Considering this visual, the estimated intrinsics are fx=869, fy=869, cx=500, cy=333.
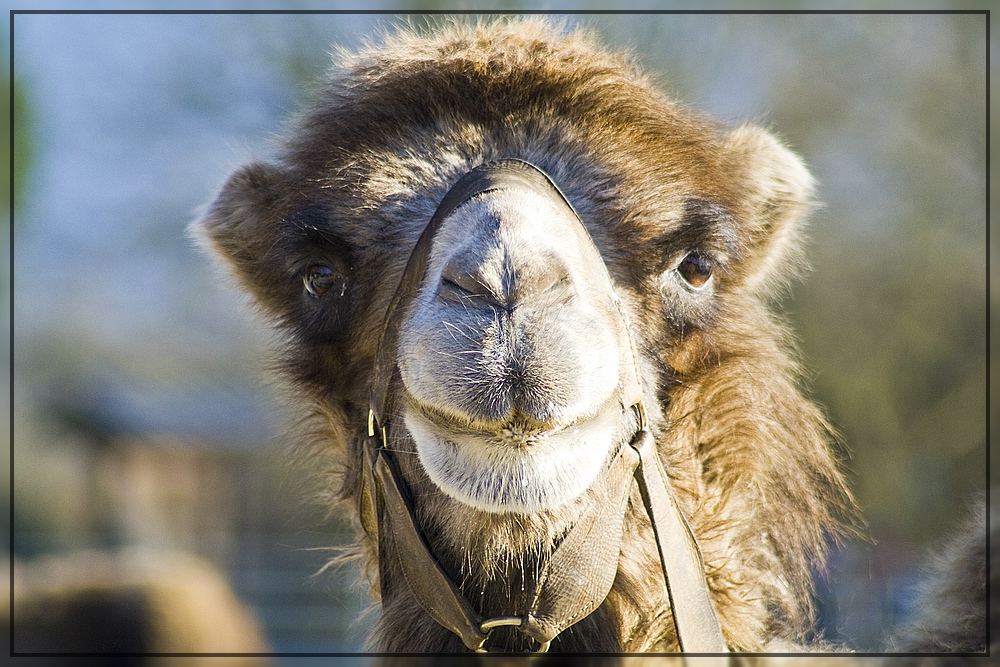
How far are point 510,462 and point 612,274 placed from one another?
2.23 feet

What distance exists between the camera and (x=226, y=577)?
353 inches

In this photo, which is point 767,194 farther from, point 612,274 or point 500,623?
point 500,623

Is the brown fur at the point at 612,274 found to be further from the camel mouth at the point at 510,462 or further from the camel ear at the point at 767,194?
the camel mouth at the point at 510,462

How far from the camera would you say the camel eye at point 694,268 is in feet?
7.81

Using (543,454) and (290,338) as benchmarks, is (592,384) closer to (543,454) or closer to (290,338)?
(543,454)

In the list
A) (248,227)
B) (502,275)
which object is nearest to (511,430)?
(502,275)

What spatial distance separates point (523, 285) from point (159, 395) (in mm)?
10929

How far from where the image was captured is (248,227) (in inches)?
114

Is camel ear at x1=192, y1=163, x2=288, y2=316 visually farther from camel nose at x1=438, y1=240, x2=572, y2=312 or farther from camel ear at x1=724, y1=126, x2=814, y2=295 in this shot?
camel ear at x1=724, y1=126, x2=814, y2=295

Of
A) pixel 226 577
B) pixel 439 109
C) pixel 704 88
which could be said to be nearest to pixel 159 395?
pixel 226 577

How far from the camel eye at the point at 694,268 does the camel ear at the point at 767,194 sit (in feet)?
1.39

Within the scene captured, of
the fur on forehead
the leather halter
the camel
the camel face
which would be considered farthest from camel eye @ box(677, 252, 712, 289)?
the camel face

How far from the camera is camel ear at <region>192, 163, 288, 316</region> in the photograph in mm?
2781

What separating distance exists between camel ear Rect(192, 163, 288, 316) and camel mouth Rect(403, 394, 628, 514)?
1088 mm
